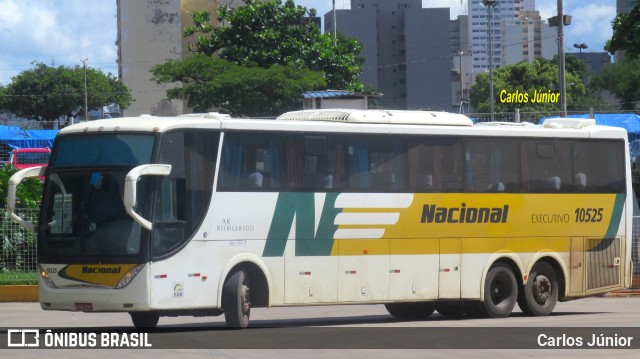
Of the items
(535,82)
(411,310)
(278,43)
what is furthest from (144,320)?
(535,82)

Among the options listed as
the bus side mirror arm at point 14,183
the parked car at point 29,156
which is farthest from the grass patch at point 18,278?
the parked car at point 29,156

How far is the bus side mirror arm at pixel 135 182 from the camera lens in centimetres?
1600

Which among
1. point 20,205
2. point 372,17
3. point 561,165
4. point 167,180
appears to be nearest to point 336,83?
point 20,205

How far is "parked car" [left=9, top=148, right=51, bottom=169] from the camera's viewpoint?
4091 centimetres

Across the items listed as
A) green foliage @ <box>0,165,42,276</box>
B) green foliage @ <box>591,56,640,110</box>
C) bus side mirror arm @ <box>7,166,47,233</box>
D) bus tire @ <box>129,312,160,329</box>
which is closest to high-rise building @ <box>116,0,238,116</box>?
green foliage @ <box>591,56,640,110</box>

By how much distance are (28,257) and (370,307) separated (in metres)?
7.70

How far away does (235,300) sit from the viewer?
57.2 feet

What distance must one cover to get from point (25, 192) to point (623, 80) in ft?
265

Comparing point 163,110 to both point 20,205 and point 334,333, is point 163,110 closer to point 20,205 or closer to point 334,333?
point 20,205

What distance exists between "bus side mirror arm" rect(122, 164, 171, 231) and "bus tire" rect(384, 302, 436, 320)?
6572 mm

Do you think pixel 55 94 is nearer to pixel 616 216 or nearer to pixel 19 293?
pixel 19 293

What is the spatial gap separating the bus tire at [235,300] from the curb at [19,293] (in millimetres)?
8763

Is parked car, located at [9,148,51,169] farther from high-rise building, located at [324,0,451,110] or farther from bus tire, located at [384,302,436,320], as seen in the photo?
high-rise building, located at [324,0,451,110]

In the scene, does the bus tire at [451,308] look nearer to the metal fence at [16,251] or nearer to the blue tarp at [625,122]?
the metal fence at [16,251]
